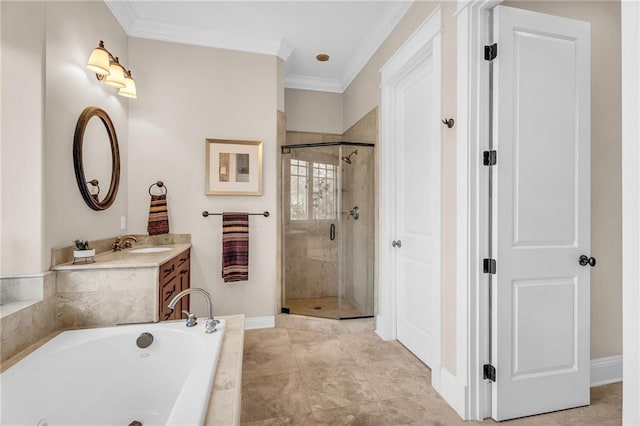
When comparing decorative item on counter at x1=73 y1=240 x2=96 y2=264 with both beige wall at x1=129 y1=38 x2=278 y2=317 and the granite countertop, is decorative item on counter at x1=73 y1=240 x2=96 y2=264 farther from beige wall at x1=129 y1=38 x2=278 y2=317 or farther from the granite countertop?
beige wall at x1=129 y1=38 x2=278 y2=317

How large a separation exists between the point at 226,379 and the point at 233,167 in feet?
7.36

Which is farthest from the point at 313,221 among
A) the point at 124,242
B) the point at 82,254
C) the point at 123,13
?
the point at 123,13

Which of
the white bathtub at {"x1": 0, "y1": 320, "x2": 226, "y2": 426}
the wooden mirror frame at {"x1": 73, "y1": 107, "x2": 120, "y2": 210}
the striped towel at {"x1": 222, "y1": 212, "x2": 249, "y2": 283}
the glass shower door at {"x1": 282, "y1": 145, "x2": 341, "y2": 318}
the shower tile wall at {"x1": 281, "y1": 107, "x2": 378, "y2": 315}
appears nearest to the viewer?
the white bathtub at {"x1": 0, "y1": 320, "x2": 226, "y2": 426}

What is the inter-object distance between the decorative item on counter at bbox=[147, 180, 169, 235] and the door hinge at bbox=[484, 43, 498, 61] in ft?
9.26

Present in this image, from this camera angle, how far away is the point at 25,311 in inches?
58.4

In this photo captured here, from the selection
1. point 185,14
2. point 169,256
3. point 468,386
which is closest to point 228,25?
point 185,14

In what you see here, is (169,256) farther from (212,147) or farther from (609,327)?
(609,327)

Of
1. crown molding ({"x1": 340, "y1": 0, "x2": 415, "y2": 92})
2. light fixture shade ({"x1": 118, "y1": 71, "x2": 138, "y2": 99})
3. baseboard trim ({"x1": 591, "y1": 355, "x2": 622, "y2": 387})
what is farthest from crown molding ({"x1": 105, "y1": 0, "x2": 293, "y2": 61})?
baseboard trim ({"x1": 591, "y1": 355, "x2": 622, "y2": 387})

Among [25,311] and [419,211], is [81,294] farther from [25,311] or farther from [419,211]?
[419,211]

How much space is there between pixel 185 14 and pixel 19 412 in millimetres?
3009

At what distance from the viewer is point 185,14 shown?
105 inches

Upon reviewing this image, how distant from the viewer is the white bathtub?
1264mm

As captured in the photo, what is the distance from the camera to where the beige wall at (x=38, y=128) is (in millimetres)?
1585

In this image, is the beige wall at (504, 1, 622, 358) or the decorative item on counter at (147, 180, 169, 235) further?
the decorative item on counter at (147, 180, 169, 235)
